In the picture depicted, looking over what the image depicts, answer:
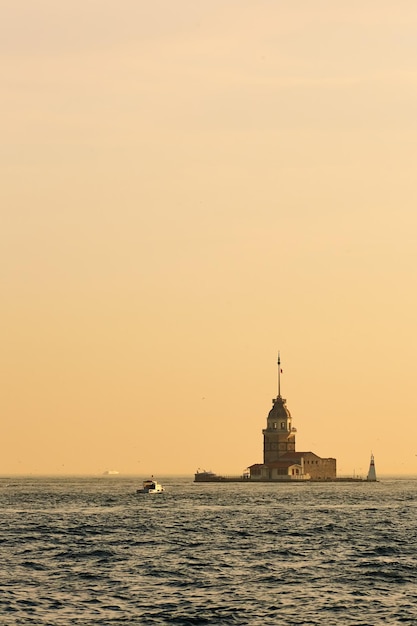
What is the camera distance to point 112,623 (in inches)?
1906

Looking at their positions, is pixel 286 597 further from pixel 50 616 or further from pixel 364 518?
pixel 364 518

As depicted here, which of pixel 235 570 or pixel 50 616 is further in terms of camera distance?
pixel 235 570

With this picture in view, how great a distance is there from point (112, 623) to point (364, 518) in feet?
252

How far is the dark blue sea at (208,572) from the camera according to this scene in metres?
51.0

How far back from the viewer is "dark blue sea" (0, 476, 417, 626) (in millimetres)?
50969

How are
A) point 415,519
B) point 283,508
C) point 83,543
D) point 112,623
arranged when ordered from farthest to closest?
point 283,508, point 415,519, point 83,543, point 112,623

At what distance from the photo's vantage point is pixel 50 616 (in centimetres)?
4981

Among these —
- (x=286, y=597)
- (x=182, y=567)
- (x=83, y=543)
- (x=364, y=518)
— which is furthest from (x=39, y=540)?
(x=364, y=518)

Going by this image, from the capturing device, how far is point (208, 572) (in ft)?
215

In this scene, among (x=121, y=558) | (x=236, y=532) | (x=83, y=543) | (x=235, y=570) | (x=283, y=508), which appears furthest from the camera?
(x=283, y=508)

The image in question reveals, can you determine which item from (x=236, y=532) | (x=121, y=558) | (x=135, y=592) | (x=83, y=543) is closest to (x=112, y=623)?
(x=135, y=592)

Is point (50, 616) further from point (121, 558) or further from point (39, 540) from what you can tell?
point (39, 540)

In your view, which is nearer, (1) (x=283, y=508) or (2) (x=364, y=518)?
(2) (x=364, y=518)

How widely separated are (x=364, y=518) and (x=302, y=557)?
4930cm
